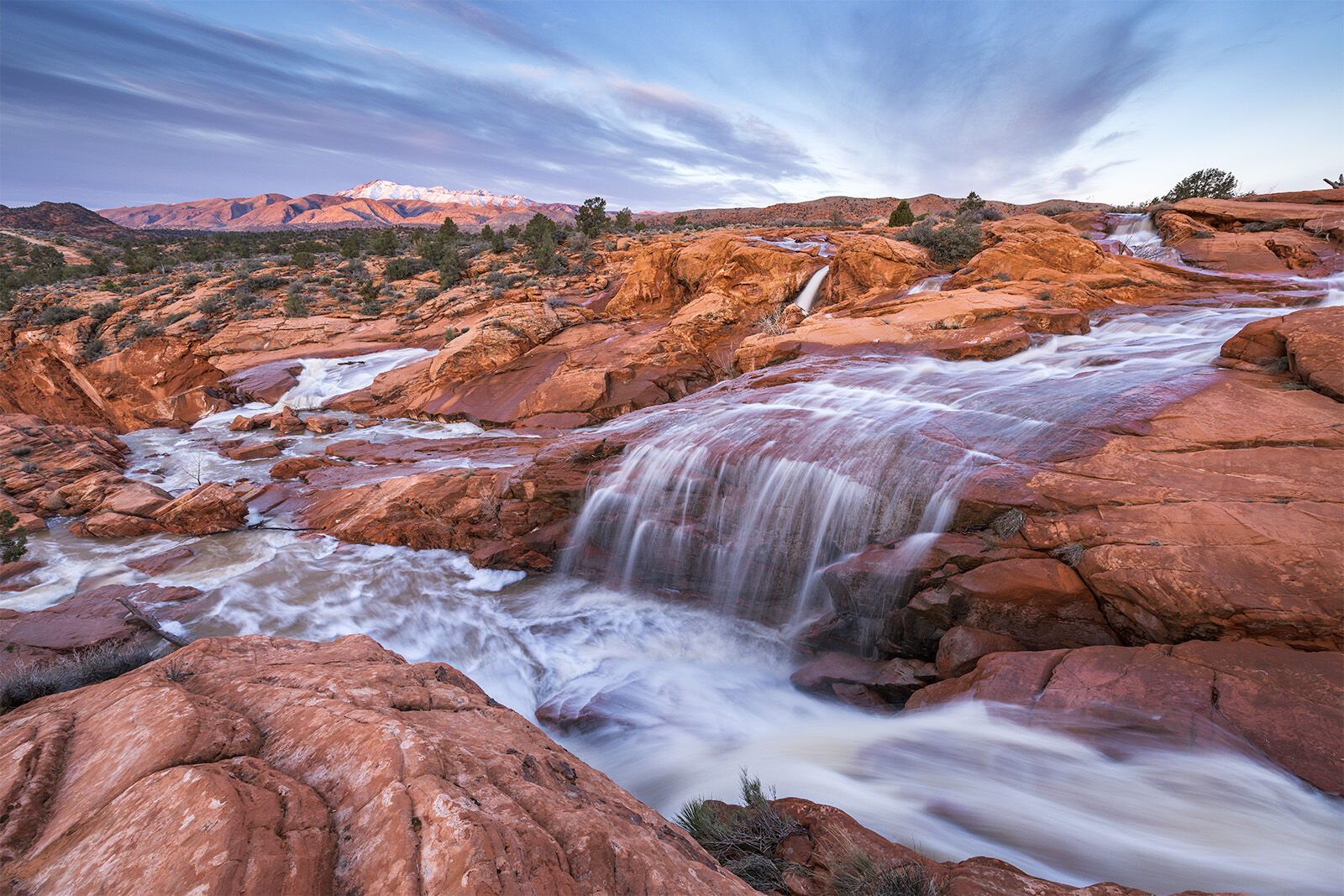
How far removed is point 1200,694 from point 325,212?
18851cm

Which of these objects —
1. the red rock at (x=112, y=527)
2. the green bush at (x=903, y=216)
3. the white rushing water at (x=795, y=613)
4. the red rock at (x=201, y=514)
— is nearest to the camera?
the white rushing water at (x=795, y=613)

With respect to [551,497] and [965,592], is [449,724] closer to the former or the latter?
[965,592]

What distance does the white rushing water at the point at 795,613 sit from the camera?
3.54 metres

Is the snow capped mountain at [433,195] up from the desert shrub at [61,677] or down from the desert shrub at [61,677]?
up

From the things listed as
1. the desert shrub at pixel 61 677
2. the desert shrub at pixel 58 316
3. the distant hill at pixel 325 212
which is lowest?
the desert shrub at pixel 61 677

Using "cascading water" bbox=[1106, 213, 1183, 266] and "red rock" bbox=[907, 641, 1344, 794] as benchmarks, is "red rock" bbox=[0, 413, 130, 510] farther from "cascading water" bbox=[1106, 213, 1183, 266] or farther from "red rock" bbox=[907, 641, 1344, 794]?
"cascading water" bbox=[1106, 213, 1183, 266]

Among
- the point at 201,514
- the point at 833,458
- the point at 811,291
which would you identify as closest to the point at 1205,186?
the point at 811,291

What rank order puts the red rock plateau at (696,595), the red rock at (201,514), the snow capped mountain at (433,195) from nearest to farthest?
the red rock plateau at (696,595) → the red rock at (201,514) → the snow capped mountain at (433,195)

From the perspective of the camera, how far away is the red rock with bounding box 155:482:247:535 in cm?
1002

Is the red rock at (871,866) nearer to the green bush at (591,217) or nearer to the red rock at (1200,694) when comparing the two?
the red rock at (1200,694)

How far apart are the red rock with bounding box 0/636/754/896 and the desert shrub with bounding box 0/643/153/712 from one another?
0.83 meters

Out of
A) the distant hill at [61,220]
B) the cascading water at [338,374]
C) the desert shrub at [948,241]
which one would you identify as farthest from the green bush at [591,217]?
the distant hill at [61,220]

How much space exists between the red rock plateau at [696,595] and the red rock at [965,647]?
0.03 m

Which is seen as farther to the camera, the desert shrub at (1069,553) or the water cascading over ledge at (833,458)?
the water cascading over ledge at (833,458)
